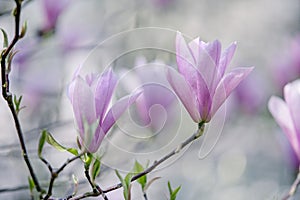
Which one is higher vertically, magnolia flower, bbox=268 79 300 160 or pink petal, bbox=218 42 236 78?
pink petal, bbox=218 42 236 78

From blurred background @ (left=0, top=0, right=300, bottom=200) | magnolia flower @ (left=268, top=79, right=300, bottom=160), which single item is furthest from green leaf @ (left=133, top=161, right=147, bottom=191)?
magnolia flower @ (left=268, top=79, right=300, bottom=160)

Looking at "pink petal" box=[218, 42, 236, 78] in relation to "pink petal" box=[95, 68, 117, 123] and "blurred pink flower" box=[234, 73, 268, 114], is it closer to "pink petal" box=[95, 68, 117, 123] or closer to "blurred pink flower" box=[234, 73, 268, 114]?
"pink petal" box=[95, 68, 117, 123]

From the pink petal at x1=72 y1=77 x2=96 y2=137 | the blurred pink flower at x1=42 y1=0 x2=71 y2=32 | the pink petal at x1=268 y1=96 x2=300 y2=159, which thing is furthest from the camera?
the blurred pink flower at x1=42 y1=0 x2=71 y2=32

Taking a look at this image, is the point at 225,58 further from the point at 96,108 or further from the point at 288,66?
the point at 288,66

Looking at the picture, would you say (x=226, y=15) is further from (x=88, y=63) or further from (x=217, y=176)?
(x=88, y=63)

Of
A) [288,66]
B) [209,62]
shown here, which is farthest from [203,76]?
[288,66]

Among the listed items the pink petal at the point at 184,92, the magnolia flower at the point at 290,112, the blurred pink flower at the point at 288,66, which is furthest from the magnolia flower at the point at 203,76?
the blurred pink flower at the point at 288,66
